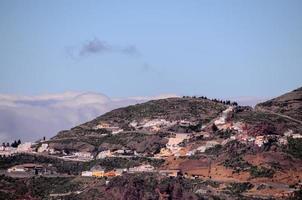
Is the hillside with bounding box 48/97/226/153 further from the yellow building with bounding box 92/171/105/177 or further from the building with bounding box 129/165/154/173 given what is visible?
the yellow building with bounding box 92/171/105/177

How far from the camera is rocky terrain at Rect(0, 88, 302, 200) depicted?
11400 cm

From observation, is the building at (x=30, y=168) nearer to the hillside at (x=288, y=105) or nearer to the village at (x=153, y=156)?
the village at (x=153, y=156)

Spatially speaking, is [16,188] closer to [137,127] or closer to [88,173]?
[88,173]

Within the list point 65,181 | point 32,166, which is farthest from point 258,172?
point 32,166

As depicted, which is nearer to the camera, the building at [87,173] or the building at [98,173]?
the building at [98,173]

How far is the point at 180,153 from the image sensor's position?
140875mm

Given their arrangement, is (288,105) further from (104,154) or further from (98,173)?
(98,173)

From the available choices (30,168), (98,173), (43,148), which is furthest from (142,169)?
(43,148)

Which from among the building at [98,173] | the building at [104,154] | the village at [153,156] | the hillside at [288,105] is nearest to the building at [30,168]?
the village at [153,156]

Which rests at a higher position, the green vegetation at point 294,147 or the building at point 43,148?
the building at point 43,148

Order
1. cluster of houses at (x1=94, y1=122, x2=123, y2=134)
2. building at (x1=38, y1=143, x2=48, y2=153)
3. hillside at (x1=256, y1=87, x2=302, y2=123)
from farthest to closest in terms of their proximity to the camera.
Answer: cluster of houses at (x1=94, y1=122, x2=123, y2=134), hillside at (x1=256, y1=87, x2=302, y2=123), building at (x1=38, y1=143, x2=48, y2=153)

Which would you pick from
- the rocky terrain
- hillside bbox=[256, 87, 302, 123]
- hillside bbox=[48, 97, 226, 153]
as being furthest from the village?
hillside bbox=[256, 87, 302, 123]

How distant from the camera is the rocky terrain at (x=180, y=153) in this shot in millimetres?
114000

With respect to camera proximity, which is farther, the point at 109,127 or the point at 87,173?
the point at 109,127
